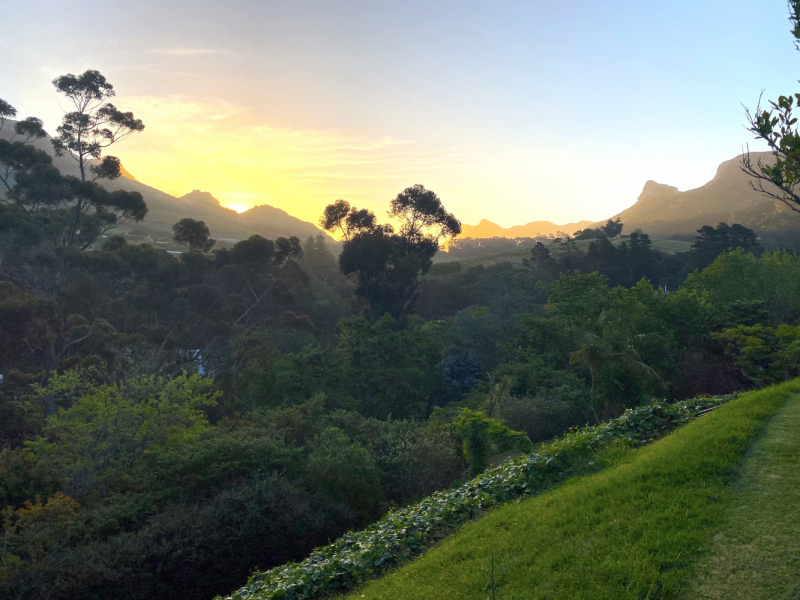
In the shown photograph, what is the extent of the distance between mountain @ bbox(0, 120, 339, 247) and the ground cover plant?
58.1m

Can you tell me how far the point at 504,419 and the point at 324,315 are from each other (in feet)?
97.9

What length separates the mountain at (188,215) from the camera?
320ft

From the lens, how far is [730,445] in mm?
7484

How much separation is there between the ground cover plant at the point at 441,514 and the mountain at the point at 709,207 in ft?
369

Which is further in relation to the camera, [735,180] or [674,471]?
[735,180]

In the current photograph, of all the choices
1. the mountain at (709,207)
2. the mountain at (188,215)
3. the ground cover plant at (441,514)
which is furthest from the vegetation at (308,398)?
the mountain at (709,207)

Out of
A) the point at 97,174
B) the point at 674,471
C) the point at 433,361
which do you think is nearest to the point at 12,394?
the point at 97,174

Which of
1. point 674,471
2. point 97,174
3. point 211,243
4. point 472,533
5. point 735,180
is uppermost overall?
point 735,180

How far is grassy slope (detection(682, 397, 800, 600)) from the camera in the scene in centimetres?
456

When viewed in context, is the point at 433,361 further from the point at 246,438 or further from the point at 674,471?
the point at 674,471

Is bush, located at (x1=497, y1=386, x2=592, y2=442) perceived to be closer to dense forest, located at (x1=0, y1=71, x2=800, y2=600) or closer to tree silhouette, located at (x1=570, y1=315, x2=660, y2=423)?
dense forest, located at (x1=0, y1=71, x2=800, y2=600)

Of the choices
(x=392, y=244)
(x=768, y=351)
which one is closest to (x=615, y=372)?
(x=768, y=351)

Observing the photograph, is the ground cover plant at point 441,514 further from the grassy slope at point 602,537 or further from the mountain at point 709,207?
the mountain at point 709,207

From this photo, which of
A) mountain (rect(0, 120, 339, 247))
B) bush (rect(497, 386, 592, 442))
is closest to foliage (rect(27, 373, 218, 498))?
bush (rect(497, 386, 592, 442))
